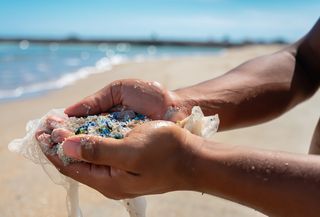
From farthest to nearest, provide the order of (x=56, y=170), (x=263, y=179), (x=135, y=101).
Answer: (x=135, y=101) → (x=56, y=170) → (x=263, y=179)

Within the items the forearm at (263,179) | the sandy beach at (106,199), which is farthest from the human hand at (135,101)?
the sandy beach at (106,199)

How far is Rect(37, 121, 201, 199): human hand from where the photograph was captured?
146 cm

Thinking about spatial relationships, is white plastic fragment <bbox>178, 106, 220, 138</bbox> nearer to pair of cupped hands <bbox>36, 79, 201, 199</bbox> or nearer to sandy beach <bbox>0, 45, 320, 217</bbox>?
pair of cupped hands <bbox>36, 79, 201, 199</bbox>

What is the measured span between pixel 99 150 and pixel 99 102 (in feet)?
2.24

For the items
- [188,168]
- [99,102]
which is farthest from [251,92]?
[188,168]

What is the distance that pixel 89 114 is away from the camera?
214cm

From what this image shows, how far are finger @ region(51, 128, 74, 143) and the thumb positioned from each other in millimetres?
192

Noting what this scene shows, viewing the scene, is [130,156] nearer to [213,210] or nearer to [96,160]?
[96,160]

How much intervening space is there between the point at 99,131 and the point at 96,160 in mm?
341

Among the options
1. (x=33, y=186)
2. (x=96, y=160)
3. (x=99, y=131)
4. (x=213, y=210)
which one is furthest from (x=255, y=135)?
(x=96, y=160)

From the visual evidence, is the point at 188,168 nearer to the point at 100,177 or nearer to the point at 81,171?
the point at 100,177

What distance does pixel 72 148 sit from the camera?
163cm

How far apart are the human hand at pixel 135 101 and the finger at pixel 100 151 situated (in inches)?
19.9

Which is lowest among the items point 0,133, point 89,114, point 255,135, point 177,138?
point 0,133
